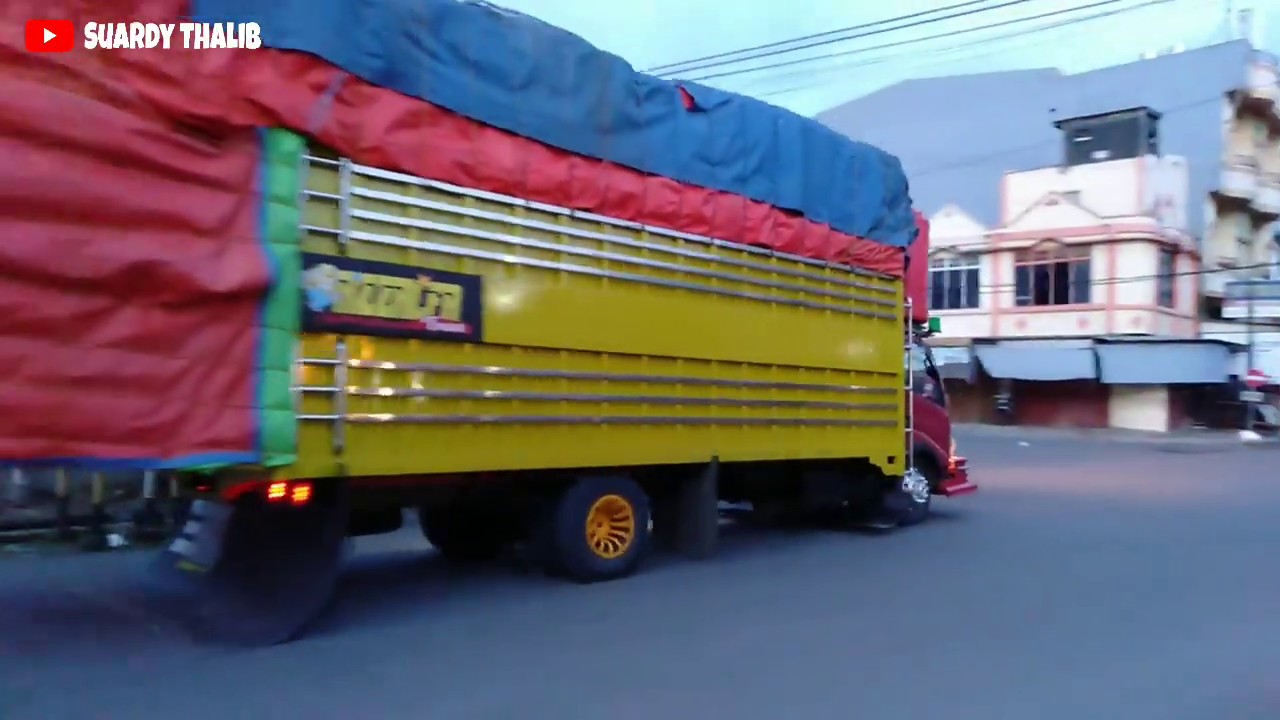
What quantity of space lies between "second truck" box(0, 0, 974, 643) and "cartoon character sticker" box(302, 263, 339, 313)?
1 centimetres

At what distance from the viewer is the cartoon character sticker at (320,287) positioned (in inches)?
245

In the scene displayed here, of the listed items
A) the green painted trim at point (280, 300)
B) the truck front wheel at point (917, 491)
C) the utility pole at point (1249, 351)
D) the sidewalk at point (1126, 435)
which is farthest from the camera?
the utility pole at point (1249, 351)

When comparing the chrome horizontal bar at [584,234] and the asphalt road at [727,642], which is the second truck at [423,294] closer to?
the chrome horizontal bar at [584,234]

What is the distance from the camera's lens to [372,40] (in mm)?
6602

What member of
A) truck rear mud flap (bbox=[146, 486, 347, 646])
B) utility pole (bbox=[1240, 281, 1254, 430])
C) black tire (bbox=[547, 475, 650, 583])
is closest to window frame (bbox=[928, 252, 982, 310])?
utility pole (bbox=[1240, 281, 1254, 430])

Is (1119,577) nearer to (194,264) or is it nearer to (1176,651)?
(1176,651)

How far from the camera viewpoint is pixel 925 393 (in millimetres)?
12188

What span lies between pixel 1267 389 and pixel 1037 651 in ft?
105

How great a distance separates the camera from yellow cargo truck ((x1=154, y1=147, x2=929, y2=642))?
6477 millimetres

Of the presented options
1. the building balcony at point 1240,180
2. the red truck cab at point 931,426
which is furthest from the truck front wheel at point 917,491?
the building balcony at point 1240,180

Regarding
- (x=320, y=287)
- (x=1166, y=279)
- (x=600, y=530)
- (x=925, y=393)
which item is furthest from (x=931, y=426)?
(x=1166, y=279)

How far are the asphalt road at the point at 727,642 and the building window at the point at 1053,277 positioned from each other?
2566cm

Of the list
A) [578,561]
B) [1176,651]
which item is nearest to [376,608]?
[578,561]

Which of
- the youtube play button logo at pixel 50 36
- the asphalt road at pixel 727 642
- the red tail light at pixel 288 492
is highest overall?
the youtube play button logo at pixel 50 36
